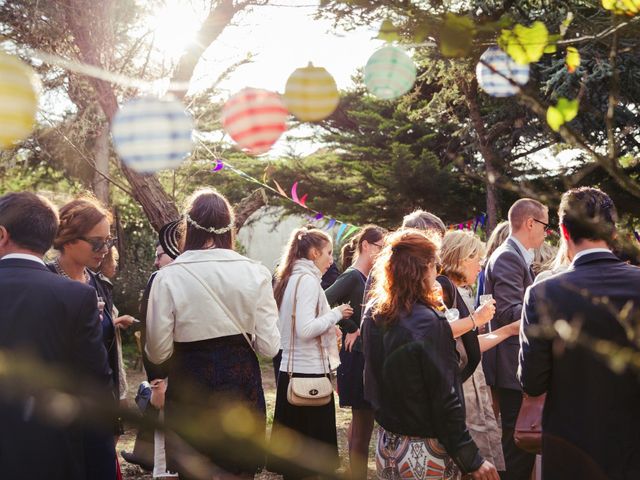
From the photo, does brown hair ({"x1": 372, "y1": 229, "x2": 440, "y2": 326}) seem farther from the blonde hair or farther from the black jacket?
the blonde hair

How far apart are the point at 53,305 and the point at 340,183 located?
53.1 feet

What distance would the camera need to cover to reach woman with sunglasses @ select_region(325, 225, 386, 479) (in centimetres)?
491

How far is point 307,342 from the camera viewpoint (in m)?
4.59

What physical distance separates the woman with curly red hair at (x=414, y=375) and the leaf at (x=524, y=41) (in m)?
1.84

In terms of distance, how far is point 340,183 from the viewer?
1839 cm

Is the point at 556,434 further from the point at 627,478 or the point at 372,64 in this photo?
the point at 372,64

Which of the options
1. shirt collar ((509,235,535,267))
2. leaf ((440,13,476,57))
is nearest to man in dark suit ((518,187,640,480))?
leaf ((440,13,476,57))

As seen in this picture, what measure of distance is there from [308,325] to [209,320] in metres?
1.48

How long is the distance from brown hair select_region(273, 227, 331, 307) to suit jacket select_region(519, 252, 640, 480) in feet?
7.64

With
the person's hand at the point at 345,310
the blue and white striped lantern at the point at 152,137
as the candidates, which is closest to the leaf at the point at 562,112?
the person's hand at the point at 345,310

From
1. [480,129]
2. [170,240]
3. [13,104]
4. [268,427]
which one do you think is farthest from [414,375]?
[480,129]

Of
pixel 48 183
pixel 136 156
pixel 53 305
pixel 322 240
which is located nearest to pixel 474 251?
pixel 322 240

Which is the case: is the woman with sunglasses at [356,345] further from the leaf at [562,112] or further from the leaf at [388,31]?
the leaf at [562,112]

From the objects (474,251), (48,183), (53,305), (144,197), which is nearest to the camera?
(53,305)
